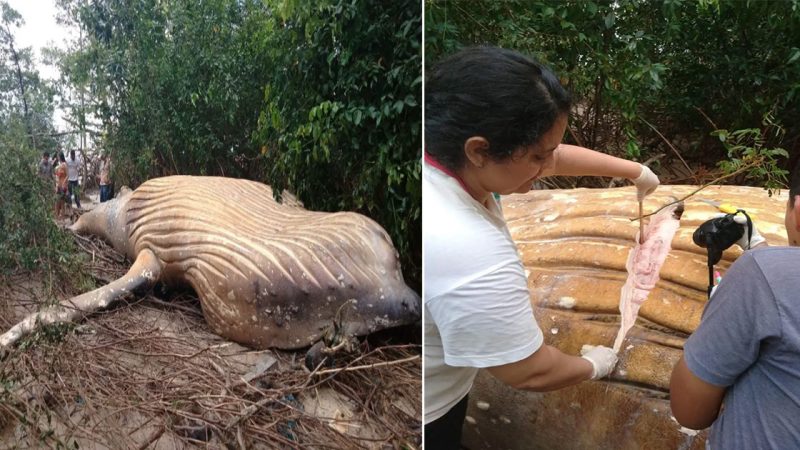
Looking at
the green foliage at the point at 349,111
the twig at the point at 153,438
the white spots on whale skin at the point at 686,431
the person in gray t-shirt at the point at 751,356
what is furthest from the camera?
the twig at the point at 153,438

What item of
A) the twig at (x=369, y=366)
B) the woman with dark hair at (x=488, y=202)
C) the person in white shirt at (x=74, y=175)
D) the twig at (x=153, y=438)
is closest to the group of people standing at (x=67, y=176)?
the person in white shirt at (x=74, y=175)

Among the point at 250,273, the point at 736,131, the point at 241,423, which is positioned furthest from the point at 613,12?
the point at 241,423

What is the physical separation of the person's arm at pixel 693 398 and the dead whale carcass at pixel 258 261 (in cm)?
60

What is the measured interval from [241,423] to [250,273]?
374 mm

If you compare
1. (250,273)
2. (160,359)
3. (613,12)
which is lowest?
(160,359)

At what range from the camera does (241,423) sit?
60.5 inches

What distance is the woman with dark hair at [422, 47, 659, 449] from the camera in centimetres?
101

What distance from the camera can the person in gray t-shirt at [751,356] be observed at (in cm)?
86

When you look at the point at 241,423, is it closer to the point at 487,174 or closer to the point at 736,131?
the point at 487,174

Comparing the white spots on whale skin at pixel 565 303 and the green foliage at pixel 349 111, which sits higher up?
the green foliage at pixel 349 111

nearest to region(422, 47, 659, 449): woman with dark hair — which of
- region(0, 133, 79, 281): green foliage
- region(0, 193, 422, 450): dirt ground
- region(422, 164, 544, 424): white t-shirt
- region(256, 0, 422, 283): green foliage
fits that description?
region(422, 164, 544, 424): white t-shirt

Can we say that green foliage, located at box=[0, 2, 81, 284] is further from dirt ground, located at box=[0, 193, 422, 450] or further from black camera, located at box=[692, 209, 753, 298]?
black camera, located at box=[692, 209, 753, 298]

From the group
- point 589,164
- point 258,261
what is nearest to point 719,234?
point 589,164

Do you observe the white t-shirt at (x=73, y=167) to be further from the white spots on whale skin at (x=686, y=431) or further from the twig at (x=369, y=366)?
the white spots on whale skin at (x=686, y=431)
